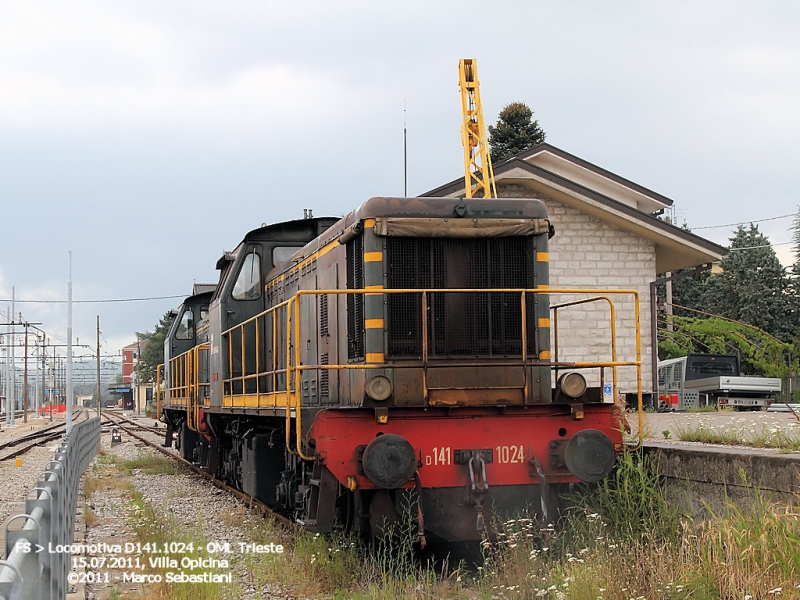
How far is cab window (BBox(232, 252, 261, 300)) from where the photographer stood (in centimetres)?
1167

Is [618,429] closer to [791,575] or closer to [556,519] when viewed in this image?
[556,519]

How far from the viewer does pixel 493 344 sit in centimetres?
779

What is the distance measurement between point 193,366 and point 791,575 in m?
11.1

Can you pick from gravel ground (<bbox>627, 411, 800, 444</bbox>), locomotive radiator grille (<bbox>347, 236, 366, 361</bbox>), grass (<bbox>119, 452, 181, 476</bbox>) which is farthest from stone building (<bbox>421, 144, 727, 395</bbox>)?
locomotive radiator grille (<bbox>347, 236, 366, 361</bbox>)

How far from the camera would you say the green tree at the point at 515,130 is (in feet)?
148

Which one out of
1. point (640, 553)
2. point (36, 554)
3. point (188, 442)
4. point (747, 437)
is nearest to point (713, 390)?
point (188, 442)

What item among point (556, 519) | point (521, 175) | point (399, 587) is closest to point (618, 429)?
point (556, 519)

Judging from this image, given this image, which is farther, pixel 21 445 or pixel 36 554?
pixel 21 445

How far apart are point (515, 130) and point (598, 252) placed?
29.3m

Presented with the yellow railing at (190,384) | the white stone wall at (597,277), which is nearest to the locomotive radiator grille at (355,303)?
the yellow railing at (190,384)

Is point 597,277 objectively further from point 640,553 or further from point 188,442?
point 640,553

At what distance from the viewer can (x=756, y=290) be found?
43750 millimetres

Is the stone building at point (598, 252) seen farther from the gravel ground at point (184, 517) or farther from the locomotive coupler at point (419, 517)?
the locomotive coupler at point (419, 517)

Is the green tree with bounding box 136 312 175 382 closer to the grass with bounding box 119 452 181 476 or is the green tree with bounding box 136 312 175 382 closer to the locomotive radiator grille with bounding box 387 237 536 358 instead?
the grass with bounding box 119 452 181 476
